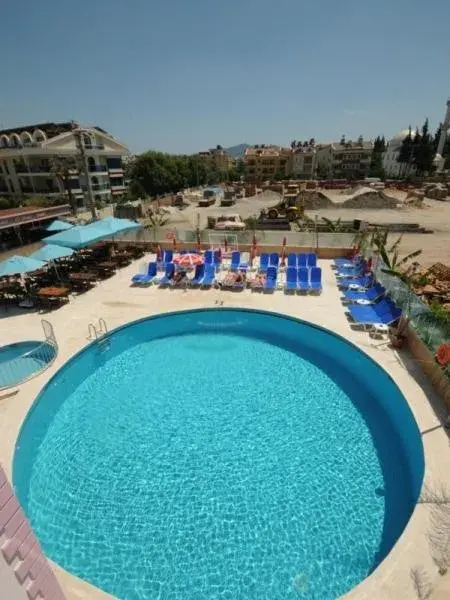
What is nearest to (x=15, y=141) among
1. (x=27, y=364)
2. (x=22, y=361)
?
(x=22, y=361)

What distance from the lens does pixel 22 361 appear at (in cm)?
962

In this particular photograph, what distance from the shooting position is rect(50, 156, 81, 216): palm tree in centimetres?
3928

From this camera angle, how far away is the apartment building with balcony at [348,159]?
275 ft

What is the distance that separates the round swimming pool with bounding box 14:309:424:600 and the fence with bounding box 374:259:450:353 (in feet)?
5.33

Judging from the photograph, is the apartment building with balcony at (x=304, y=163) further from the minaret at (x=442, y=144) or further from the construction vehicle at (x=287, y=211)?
the construction vehicle at (x=287, y=211)

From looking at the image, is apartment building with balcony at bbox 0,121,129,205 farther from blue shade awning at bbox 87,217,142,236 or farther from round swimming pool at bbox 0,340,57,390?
round swimming pool at bbox 0,340,57,390

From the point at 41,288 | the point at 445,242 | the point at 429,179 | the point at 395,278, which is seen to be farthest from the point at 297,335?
the point at 429,179

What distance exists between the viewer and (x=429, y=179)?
67125mm

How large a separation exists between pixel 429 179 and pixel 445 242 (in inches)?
2093

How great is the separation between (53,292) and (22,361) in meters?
4.25

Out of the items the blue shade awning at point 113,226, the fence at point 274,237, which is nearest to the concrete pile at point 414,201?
the fence at point 274,237

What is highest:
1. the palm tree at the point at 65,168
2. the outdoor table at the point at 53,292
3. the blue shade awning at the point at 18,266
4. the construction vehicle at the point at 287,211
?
the palm tree at the point at 65,168

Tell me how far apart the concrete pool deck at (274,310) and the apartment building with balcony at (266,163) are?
81784 mm

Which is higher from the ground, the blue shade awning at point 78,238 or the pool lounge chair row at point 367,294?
the blue shade awning at point 78,238
